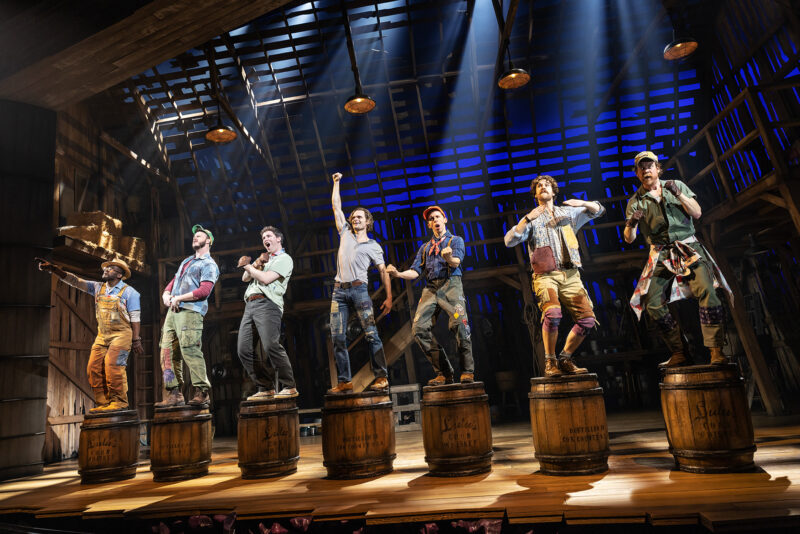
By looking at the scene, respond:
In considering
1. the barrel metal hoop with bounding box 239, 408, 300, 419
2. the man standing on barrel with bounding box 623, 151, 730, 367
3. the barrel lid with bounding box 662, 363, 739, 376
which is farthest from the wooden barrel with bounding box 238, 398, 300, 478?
the barrel lid with bounding box 662, 363, 739, 376

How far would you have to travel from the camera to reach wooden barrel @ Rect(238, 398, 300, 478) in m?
5.14

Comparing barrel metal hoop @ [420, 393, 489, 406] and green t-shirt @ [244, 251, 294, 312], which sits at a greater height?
green t-shirt @ [244, 251, 294, 312]

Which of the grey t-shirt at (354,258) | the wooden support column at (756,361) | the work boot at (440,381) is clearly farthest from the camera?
the wooden support column at (756,361)

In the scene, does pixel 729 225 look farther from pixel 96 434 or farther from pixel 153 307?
pixel 153 307

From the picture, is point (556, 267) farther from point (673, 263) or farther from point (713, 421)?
point (713, 421)

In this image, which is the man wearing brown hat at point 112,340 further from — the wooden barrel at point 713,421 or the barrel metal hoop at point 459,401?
the wooden barrel at point 713,421

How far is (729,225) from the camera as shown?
9.65 m

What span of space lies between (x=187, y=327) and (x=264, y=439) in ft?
5.27

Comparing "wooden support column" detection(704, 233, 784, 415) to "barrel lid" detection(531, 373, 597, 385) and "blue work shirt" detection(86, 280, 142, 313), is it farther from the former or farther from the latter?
"blue work shirt" detection(86, 280, 142, 313)

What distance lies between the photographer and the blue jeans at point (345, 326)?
17.3 feet

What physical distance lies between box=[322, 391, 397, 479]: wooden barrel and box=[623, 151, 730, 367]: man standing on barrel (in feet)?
8.66

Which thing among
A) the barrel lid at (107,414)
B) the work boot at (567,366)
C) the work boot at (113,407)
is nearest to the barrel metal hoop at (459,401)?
the work boot at (567,366)

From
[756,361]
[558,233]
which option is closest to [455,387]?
[558,233]

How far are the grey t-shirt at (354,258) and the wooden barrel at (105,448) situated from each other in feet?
10.4
